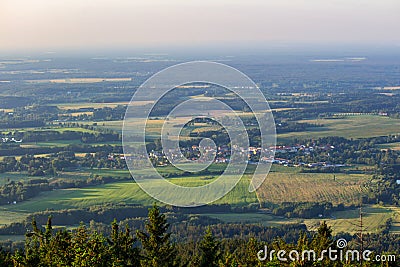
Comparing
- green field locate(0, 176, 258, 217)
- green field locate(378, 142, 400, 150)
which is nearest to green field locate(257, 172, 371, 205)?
green field locate(0, 176, 258, 217)

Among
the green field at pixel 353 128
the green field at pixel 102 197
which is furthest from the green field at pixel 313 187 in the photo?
the green field at pixel 353 128

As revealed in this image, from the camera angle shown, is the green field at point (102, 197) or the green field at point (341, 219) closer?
the green field at point (341, 219)

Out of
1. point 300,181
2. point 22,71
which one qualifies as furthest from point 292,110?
point 22,71

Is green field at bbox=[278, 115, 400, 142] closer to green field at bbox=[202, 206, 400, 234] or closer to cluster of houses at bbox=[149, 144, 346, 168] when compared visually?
cluster of houses at bbox=[149, 144, 346, 168]

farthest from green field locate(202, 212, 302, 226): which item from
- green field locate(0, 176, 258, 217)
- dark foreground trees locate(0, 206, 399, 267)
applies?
dark foreground trees locate(0, 206, 399, 267)

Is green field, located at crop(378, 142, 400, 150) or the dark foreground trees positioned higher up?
the dark foreground trees

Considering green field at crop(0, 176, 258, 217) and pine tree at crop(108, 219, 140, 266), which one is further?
green field at crop(0, 176, 258, 217)

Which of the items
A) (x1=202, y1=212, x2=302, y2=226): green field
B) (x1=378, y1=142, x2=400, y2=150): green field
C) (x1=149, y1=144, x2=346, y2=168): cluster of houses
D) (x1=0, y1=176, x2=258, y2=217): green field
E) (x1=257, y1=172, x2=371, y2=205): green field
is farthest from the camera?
(x1=378, y1=142, x2=400, y2=150): green field

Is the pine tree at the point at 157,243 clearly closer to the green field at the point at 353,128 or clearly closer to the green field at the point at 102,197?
the green field at the point at 102,197

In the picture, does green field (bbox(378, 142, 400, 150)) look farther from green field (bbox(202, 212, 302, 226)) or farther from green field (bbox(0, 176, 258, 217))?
green field (bbox(202, 212, 302, 226))

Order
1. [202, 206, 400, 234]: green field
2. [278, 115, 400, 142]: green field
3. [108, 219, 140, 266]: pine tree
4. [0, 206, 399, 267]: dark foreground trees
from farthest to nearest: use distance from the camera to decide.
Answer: [278, 115, 400, 142]: green field
[202, 206, 400, 234]: green field
[108, 219, 140, 266]: pine tree
[0, 206, 399, 267]: dark foreground trees

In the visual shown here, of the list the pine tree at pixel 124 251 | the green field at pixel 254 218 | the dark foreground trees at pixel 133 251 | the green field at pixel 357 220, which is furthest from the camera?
the green field at pixel 254 218
